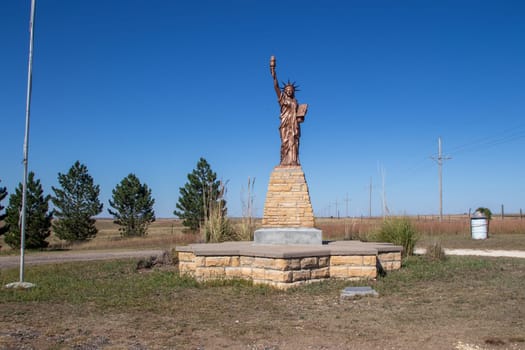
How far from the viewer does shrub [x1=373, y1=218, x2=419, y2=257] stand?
12945mm

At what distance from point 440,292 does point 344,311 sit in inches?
86.2

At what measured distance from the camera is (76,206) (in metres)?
30.1

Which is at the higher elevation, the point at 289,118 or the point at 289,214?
the point at 289,118

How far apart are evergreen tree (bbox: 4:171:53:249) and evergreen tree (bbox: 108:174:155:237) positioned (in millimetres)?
5160

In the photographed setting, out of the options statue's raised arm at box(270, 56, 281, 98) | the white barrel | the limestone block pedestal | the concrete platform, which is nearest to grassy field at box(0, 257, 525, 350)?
the concrete platform

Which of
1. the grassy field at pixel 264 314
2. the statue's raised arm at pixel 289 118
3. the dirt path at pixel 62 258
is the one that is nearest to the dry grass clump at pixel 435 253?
the grassy field at pixel 264 314

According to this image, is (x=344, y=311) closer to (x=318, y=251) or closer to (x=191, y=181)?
(x=318, y=251)

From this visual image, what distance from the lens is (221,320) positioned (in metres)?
6.16

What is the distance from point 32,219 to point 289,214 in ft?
65.4

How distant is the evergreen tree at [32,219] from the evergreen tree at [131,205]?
16.9ft

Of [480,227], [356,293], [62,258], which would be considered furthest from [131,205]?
[356,293]

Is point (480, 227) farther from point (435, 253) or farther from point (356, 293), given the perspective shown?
point (356, 293)

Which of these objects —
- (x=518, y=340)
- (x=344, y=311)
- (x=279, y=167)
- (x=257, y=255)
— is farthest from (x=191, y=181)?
(x=518, y=340)

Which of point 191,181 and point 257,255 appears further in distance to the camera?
point 191,181
